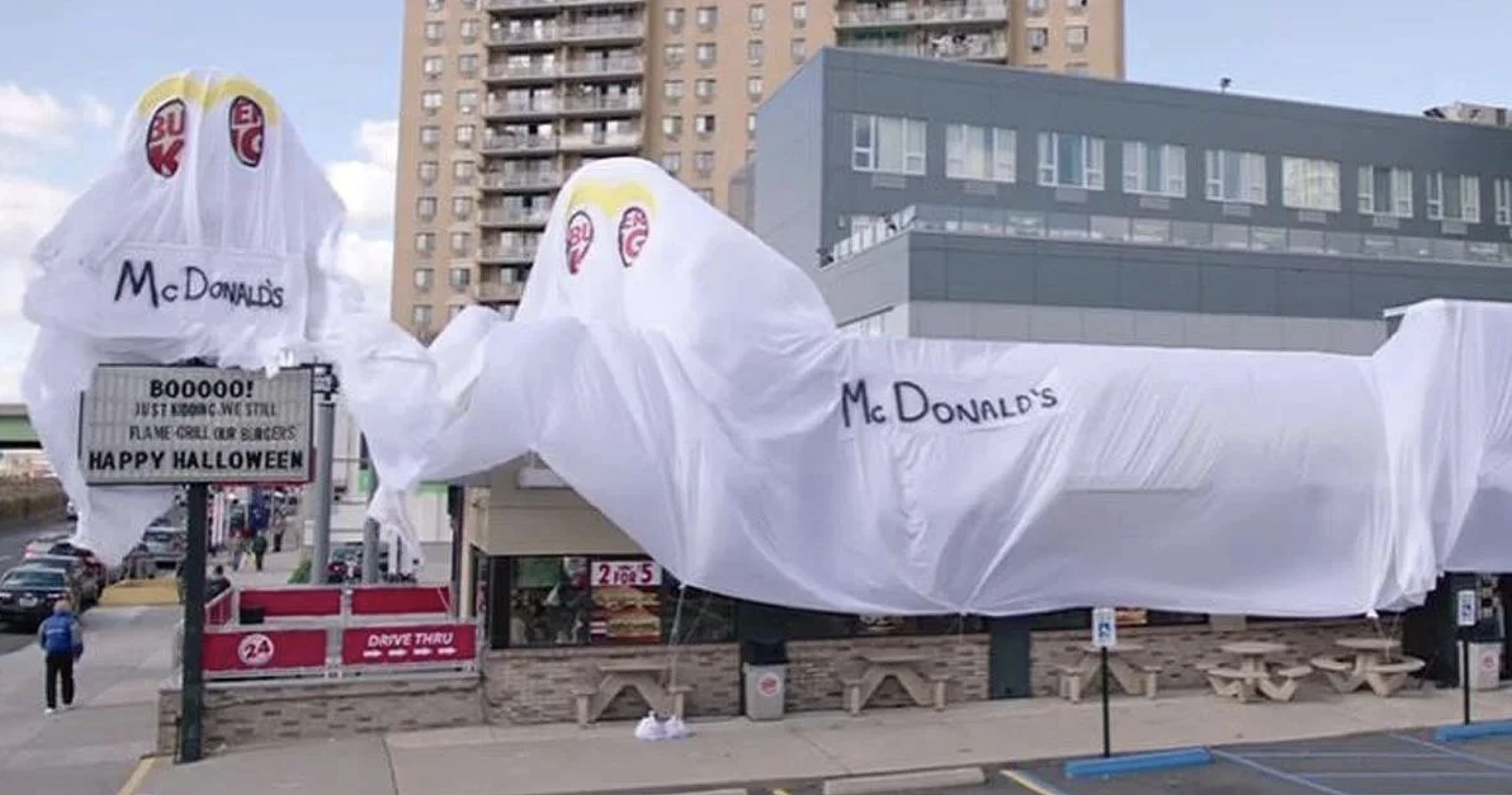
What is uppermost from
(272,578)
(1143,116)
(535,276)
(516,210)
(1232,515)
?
(516,210)

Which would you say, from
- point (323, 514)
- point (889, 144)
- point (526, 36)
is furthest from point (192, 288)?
point (526, 36)

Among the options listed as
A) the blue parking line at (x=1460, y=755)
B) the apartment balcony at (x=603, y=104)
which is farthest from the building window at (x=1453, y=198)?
the apartment balcony at (x=603, y=104)

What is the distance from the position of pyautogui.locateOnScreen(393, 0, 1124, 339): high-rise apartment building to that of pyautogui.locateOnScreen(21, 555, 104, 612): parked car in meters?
55.0

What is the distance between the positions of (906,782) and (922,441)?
4425 mm

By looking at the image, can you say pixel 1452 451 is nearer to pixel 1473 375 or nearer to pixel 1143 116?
pixel 1473 375

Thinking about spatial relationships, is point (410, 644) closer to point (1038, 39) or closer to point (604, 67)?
point (1038, 39)

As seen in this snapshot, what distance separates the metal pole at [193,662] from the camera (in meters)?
13.6

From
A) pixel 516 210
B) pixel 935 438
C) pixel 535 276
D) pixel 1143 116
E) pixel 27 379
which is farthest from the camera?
pixel 516 210

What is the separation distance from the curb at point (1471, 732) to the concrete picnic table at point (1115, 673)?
3254mm

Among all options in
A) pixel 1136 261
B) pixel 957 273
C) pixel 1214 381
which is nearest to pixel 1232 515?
pixel 1214 381

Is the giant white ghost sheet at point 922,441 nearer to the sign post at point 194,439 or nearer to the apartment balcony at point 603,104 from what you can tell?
the sign post at point 194,439

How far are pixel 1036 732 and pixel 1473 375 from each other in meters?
7.81

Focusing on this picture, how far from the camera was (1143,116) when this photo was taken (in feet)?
149

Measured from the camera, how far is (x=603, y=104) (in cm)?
8762
